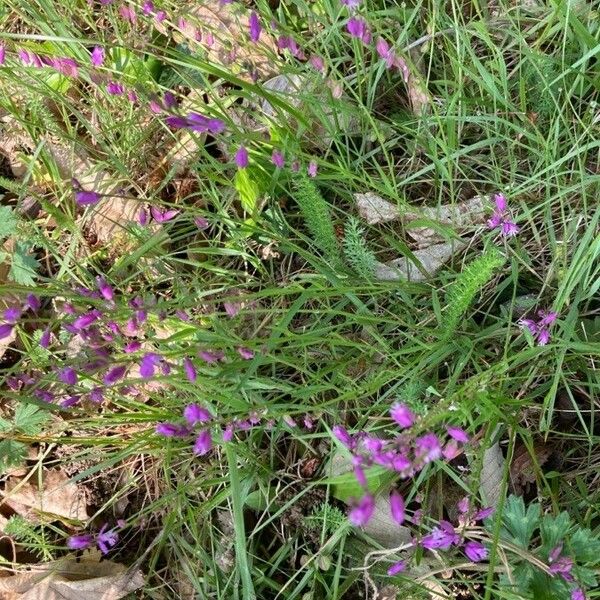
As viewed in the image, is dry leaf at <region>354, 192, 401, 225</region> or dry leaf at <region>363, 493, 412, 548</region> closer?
dry leaf at <region>363, 493, 412, 548</region>

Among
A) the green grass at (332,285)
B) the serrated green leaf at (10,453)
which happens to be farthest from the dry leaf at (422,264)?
the serrated green leaf at (10,453)

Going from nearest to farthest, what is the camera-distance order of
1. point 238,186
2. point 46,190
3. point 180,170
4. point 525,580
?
point 525,580 < point 238,186 < point 180,170 < point 46,190

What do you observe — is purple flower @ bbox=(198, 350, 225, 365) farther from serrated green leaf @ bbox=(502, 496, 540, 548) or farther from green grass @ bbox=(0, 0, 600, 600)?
serrated green leaf @ bbox=(502, 496, 540, 548)

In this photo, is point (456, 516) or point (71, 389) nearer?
point (71, 389)

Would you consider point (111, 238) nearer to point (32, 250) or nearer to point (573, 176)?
point (32, 250)

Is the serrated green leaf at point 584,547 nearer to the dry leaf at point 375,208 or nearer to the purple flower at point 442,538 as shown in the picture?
the purple flower at point 442,538

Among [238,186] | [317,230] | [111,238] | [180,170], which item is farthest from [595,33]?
[111,238]

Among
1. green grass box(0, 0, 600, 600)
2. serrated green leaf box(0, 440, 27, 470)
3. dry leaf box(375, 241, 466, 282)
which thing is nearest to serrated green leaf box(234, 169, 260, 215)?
green grass box(0, 0, 600, 600)
